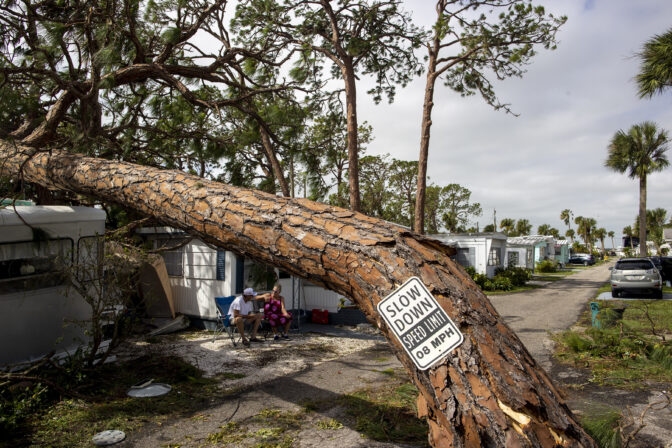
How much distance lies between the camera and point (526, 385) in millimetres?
1576

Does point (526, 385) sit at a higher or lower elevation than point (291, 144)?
lower

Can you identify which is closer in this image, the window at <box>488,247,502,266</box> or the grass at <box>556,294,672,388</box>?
the grass at <box>556,294,672,388</box>

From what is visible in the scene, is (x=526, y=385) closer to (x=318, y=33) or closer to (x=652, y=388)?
(x=652, y=388)

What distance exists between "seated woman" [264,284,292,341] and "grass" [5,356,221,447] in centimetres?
324

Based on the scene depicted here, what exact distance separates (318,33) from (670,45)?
9.67 m

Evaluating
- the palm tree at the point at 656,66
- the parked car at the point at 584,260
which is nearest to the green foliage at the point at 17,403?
the palm tree at the point at 656,66

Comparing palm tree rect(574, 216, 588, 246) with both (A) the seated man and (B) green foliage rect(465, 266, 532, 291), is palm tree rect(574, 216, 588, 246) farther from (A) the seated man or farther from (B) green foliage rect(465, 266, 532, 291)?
(A) the seated man

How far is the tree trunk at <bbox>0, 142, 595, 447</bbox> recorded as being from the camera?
153 centimetres

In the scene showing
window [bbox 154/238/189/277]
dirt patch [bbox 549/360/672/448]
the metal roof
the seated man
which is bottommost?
dirt patch [bbox 549/360/672/448]

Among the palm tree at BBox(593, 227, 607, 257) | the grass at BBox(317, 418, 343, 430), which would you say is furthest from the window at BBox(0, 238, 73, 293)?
the palm tree at BBox(593, 227, 607, 257)

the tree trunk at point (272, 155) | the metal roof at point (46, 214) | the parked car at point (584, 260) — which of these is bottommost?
the parked car at point (584, 260)

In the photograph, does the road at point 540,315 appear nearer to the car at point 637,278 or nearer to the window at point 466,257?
the car at point 637,278

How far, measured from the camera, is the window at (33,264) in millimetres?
5320

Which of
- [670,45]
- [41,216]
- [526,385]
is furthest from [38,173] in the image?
[670,45]
